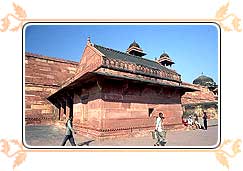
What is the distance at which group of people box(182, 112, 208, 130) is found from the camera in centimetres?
463

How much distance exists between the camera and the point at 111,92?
4.67 m

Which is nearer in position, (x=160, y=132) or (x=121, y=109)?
(x=160, y=132)

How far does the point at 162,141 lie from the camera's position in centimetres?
430

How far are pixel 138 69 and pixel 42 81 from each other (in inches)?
75.2

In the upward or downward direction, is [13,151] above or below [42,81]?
below

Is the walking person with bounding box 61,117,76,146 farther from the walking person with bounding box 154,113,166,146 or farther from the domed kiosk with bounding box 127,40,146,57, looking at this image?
the domed kiosk with bounding box 127,40,146,57

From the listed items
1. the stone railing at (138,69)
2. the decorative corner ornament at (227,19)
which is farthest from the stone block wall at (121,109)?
the decorative corner ornament at (227,19)

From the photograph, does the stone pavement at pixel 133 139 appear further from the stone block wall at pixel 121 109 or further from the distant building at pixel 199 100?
the distant building at pixel 199 100

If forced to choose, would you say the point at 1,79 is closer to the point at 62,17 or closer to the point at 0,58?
the point at 0,58

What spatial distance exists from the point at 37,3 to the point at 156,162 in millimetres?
2748

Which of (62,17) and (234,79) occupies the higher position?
(62,17)

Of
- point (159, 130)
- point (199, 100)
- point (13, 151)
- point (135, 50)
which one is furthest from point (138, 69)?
point (13, 151)

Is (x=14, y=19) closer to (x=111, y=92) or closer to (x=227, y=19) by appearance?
(x=111, y=92)

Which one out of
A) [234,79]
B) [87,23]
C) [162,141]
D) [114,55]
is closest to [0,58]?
[87,23]
